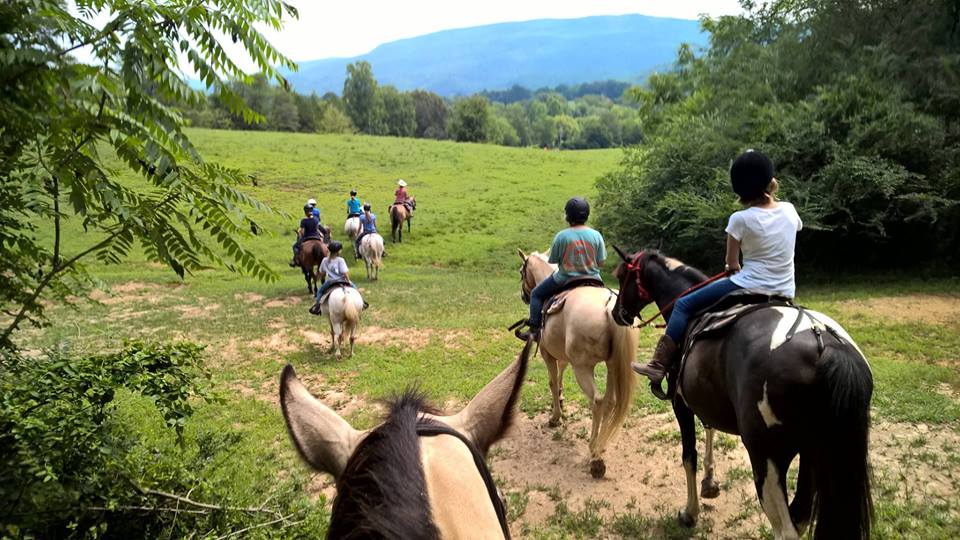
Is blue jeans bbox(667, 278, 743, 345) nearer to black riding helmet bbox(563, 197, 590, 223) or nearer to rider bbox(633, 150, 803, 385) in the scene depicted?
rider bbox(633, 150, 803, 385)

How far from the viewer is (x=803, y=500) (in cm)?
372

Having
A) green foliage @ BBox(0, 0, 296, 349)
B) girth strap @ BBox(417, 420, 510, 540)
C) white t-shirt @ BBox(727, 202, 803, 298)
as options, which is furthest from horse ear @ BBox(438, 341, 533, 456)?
white t-shirt @ BBox(727, 202, 803, 298)

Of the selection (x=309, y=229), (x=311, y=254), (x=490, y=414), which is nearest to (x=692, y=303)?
(x=490, y=414)

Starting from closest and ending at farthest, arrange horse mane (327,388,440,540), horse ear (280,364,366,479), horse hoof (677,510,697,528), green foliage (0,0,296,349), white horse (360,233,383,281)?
horse mane (327,388,440,540) < horse ear (280,364,366,479) < green foliage (0,0,296,349) < horse hoof (677,510,697,528) < white horse (360,233,383,281)

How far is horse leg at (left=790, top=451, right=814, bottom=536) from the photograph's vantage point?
3.69m

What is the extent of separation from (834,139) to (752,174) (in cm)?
1402

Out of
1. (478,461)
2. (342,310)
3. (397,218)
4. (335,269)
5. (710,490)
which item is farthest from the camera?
(397,218)

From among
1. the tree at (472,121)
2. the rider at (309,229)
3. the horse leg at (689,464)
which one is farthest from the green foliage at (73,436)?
the tree at (472,121)

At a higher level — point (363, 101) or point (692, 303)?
point (363, 101)

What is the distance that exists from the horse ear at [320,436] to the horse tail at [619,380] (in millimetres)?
4062

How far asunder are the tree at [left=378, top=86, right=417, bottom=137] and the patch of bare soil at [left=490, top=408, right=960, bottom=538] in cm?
8692

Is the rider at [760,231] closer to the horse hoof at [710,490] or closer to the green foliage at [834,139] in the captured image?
the horse hoof at [710,490]

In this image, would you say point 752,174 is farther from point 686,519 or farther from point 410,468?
point 410,468

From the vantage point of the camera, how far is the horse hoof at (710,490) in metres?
4.96
